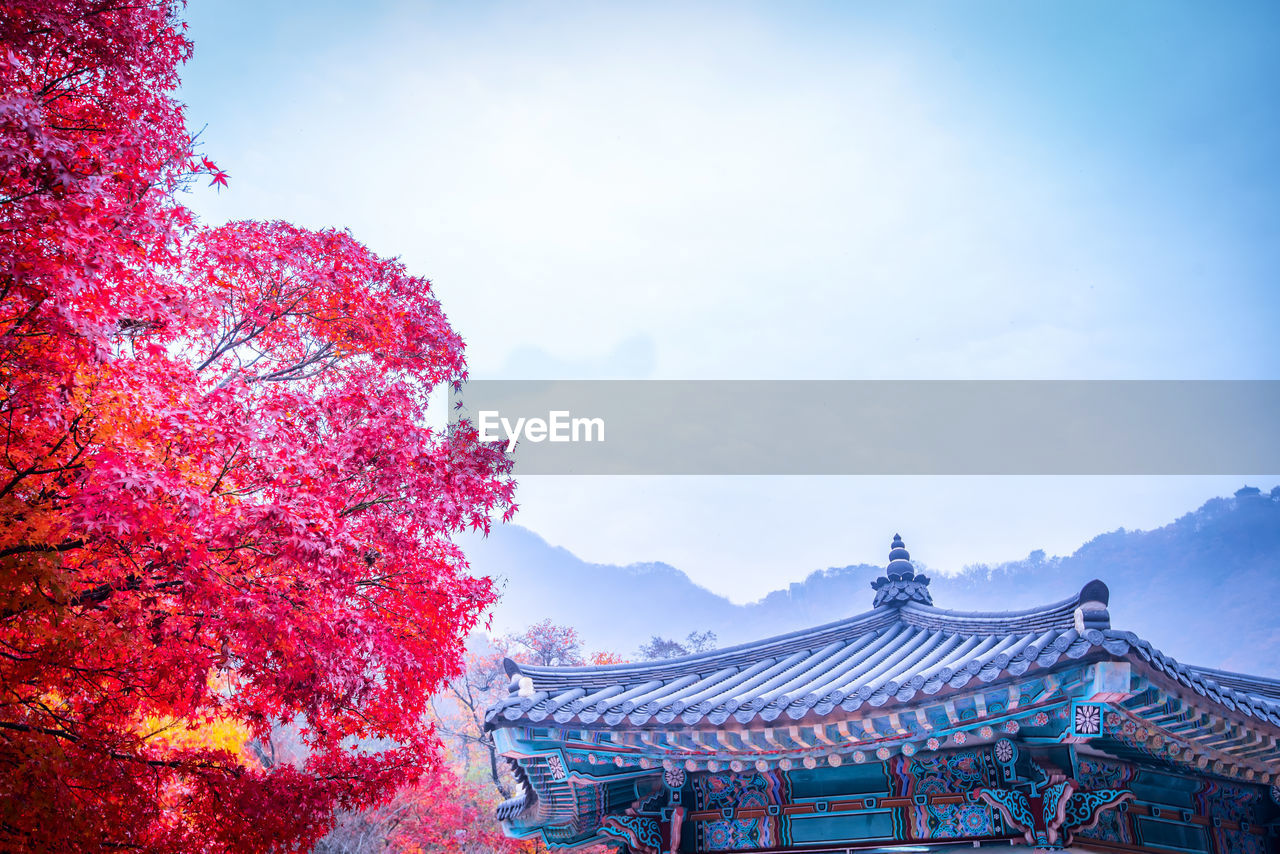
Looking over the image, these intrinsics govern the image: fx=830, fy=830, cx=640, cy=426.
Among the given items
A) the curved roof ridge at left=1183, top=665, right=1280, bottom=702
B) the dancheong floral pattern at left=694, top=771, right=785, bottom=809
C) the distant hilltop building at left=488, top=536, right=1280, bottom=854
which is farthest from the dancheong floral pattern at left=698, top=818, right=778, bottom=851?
the curved roof ridge at left=1183, top=665, right=1280, bottom=702

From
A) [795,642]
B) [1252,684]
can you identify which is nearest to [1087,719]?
[795,642]

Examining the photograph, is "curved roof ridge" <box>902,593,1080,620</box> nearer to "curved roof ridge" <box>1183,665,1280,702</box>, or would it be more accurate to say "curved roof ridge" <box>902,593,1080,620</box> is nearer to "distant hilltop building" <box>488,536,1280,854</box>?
"distant hilltop building" <box>488,536,1280,854</box>

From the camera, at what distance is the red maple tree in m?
4.18

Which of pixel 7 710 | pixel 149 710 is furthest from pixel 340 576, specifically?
pixel 149 710

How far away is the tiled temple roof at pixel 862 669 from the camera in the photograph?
4910 mm

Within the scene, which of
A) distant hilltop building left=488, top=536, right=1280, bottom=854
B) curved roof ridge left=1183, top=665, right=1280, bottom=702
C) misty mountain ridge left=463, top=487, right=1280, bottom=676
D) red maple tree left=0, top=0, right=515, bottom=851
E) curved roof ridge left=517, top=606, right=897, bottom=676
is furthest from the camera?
misty mountain ridge left=463, top=487, right=1280, bottom=676

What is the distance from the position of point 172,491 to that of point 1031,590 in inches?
3496

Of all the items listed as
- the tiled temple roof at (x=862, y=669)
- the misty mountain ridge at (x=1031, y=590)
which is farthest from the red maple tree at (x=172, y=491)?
the misty mountain ridge at (x=1031, y=590)

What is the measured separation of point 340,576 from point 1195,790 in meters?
6.83

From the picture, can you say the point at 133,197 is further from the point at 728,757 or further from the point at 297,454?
the point at 728,757

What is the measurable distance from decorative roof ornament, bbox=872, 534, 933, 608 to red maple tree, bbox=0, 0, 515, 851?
415cm

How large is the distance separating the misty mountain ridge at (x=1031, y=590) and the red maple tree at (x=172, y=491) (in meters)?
26.8

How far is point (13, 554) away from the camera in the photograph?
405cm

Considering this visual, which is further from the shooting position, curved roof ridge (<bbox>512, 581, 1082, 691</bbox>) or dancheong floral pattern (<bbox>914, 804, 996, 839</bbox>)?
curved roof ridge (<bbox>512, 581, 1082, 691</bbox>)
